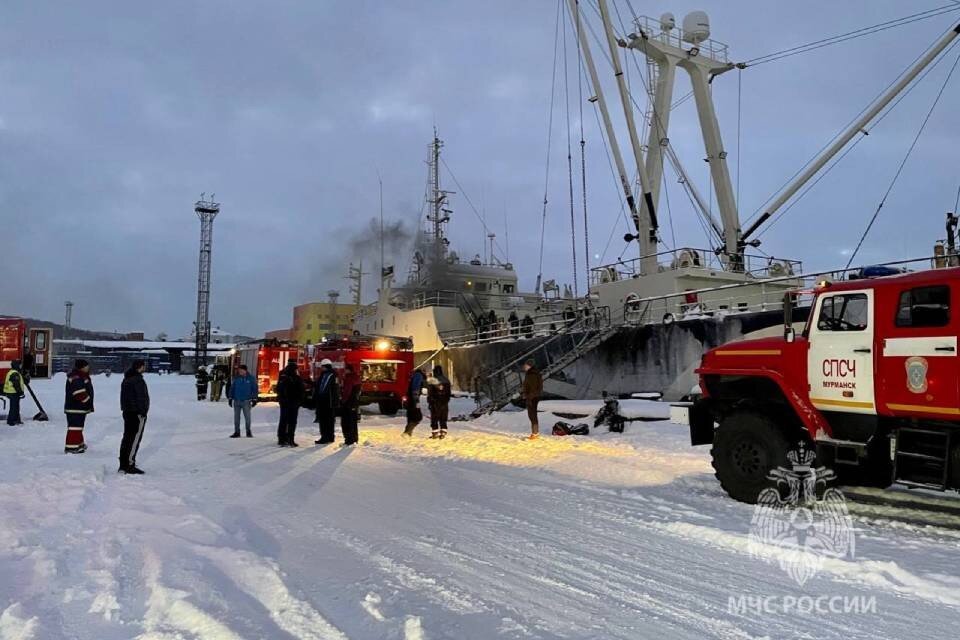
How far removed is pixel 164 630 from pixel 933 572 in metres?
5.07

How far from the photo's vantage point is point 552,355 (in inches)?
795

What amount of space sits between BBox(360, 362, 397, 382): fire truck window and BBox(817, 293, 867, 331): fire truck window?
1416cm

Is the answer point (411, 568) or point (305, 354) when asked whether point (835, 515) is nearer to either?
point (411, 568)

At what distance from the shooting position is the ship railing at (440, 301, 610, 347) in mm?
20003

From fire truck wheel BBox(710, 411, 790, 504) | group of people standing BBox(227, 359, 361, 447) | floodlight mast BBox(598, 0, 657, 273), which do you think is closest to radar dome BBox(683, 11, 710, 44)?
floodlight mast BBox(598, 0, 657, 273)

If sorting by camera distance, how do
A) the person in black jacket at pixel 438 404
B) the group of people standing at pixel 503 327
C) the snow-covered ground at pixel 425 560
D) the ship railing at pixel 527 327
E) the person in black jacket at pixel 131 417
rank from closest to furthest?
the snow-covered ground at pixel 425 560 → the person in black jacket at pixel 131 417 → the person in black jacket at pixel 438 404 → the ship railing at pixel 527 327 → the group of people standing at pixel 503 327

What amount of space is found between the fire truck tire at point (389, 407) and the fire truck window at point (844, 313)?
14441 mm

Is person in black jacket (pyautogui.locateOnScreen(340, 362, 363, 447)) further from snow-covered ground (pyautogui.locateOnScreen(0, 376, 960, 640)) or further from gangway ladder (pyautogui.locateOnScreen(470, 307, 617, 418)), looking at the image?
gangway ladder (pyautogui.locateOnScreen(470, 307, 617, 418))

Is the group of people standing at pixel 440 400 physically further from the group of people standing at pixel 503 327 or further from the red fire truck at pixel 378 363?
the group of people standing at pixel 503 327

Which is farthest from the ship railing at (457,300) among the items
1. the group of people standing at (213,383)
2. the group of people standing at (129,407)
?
the group of people standing at (129,407)

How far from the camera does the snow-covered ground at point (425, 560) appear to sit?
12.0 feet

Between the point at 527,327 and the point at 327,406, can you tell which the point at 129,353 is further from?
the point at 327,406

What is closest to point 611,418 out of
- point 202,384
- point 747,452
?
point 747,452

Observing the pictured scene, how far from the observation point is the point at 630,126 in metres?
25.0
